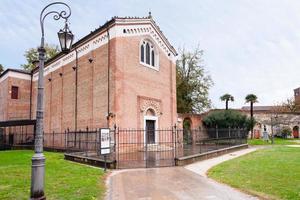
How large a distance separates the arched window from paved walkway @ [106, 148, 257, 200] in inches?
487

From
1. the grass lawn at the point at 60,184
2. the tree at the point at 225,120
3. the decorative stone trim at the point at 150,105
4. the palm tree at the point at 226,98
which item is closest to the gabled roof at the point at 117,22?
the decorative stone trim at the point at 150,105

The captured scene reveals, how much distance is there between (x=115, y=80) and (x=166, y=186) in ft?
37.0

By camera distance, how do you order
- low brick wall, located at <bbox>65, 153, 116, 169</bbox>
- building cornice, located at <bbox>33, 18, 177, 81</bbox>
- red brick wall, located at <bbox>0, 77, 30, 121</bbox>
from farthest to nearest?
red brick wall, located at <bbox>0, 77, 30, 121</bbox>, building cornice, located at <bbox>33, 18, 177, 81</bbox>, low brick wall, located at <bbox>65, 153, 116, 169</bbox>

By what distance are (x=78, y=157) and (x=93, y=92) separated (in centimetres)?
714

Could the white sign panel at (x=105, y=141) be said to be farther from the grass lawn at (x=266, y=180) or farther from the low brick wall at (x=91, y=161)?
the grass lawn at (x=266, y=180)

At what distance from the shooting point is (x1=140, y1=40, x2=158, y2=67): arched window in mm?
21391

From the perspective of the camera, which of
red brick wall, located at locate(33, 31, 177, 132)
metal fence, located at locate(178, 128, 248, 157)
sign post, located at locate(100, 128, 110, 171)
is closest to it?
sign post, located at locate(100, 128, 110, 171)

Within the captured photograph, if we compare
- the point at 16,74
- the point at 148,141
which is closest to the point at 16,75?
the point at 16,74

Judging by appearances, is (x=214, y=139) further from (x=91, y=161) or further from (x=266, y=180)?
(x=266, y=180)

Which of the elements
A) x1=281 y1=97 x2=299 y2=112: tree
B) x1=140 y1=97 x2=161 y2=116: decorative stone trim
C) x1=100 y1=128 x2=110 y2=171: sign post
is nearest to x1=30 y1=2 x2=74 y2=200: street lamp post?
x1=100 y1=128 x2=110 y2=171: sign post

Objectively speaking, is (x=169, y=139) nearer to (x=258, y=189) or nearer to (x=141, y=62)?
(x=141, y=62)

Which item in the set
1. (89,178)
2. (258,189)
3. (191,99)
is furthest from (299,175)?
(191,99)

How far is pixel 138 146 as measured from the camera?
62.0 ft

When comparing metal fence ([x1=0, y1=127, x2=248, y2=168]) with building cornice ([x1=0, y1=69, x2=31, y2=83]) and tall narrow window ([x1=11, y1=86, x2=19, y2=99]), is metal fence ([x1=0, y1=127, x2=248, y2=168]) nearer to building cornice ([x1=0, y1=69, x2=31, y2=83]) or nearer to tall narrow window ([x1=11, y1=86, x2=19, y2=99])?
tall narrow window ([x1=11, y1=86, x2=19, y2=99])
